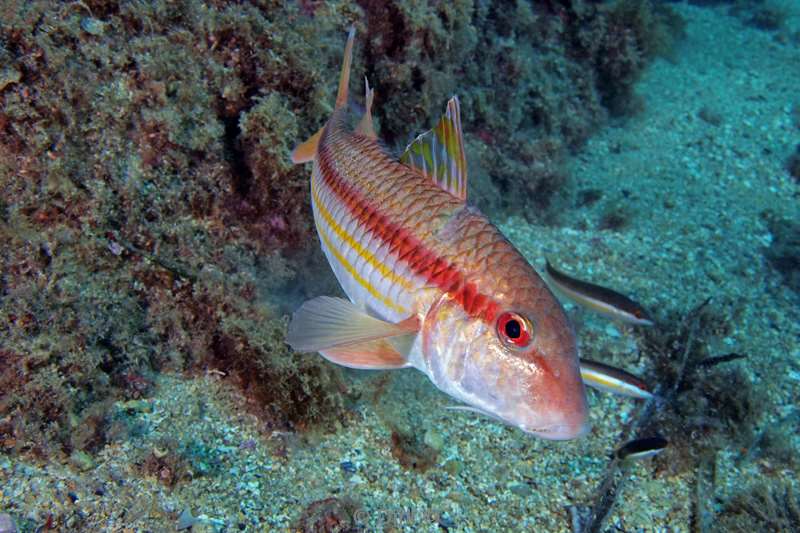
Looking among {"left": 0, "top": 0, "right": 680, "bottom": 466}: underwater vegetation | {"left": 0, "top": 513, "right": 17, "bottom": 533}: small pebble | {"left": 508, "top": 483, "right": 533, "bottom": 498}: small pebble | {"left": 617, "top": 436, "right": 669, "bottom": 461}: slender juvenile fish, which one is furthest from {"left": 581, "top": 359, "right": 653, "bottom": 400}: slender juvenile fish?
{"left": 0, "top": 513, "right": 17, "bottom": 533}: small pebble

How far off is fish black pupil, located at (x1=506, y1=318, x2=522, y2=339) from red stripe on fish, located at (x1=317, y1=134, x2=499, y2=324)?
0.28ft

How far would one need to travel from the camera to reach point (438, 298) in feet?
7.41

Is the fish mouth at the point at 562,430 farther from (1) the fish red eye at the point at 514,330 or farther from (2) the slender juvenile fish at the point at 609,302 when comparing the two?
(2) the slender juvenile fish at the point at 609,302

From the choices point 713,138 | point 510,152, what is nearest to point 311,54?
point 510,152

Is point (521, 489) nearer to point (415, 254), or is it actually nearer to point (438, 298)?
point (438, 298)

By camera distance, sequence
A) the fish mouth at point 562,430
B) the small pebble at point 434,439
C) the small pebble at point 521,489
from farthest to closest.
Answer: the small pebble at point 434,439, the small pebble at point 521,489, the fish mouth at point 562,430

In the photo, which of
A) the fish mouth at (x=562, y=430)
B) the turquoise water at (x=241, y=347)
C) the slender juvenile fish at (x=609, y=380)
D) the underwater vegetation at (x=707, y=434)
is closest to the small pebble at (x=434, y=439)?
the turquoise water at (x=241, y=347)

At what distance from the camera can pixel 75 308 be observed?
3.47 meters

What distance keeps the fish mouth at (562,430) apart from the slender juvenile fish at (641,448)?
184 cm

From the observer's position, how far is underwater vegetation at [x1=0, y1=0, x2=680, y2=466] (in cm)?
330

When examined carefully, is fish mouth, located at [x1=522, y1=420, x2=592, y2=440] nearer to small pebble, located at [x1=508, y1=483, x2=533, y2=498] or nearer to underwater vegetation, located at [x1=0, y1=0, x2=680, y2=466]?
small pebble, located at [x1=508, y1=483, x2=533, y2=498]

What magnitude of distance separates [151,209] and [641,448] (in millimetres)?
3948

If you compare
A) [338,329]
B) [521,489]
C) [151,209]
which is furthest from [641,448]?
[151,209]

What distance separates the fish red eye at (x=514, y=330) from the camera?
200 centimetres
